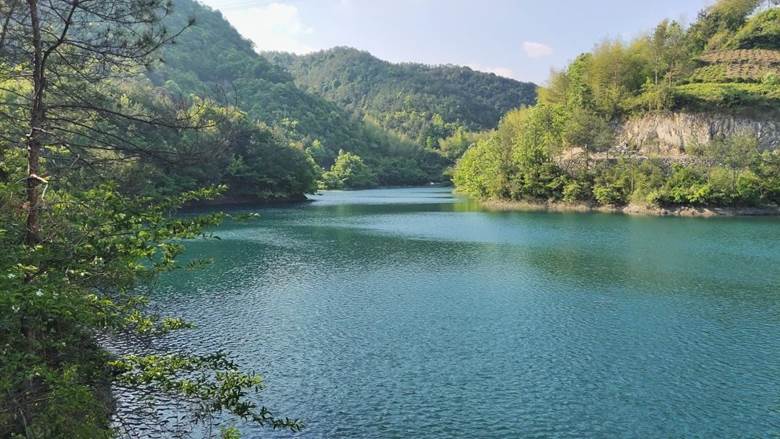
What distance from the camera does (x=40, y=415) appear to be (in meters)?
5.26

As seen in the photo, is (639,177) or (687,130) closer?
(639,177)

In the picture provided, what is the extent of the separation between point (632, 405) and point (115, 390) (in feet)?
37.3

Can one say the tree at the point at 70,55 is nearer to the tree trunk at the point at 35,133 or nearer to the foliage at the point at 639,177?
the tree trunk at the point at 35,133

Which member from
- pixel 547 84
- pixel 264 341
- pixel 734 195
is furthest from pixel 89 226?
pixel 547 84

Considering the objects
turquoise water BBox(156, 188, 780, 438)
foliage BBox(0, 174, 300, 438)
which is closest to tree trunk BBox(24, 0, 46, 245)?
foliage BBox(0, 174, 300, 438)

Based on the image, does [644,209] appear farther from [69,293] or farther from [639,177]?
[69,293]

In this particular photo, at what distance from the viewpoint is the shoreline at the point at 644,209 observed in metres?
48.1

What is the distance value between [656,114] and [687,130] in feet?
12.5

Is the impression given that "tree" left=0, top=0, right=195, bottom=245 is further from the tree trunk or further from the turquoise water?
the turquoise water

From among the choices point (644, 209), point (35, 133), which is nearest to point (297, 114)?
point (644, 209)

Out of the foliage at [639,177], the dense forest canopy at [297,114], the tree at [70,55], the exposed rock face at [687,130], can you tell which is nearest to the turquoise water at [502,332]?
the tree at [70,55]

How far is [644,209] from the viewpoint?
5119 centimetres

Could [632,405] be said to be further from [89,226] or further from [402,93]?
[402,93]

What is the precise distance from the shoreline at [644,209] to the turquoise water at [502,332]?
15.3 m
